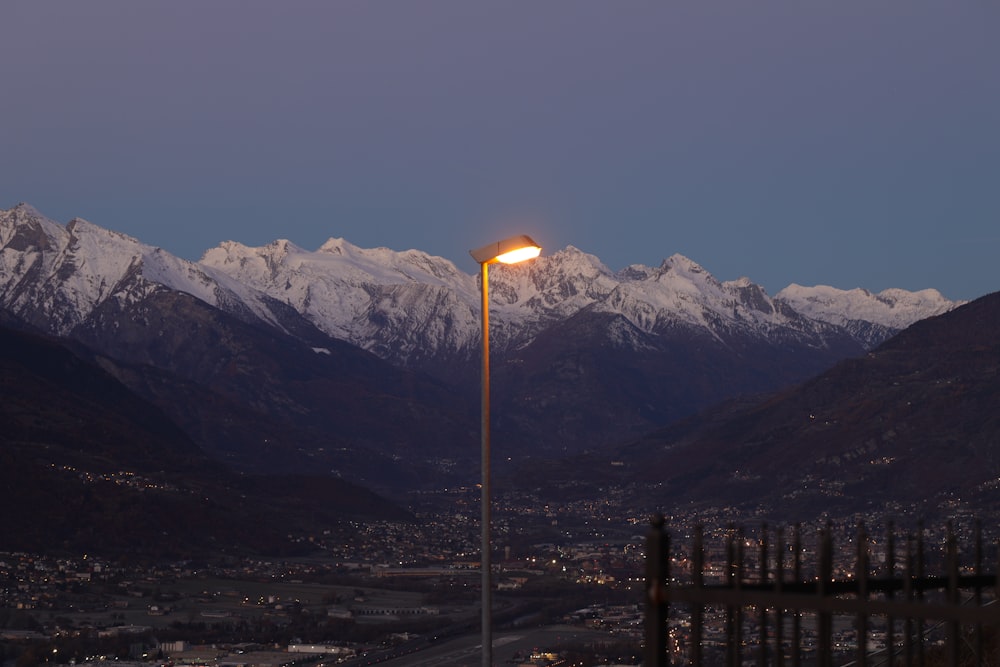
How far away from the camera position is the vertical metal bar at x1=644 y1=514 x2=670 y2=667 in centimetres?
1218

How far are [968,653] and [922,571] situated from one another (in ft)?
19.5

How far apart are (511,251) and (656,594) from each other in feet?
48.9

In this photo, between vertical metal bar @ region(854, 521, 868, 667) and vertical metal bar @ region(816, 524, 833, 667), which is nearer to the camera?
vertical metal bar @ region(854, 521, 868, 667)

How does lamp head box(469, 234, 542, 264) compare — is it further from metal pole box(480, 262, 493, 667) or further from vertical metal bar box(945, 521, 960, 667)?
vertical metal bar box(945, 521, 960, 667)

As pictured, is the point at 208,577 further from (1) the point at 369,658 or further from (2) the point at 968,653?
(2) the point at 968,653

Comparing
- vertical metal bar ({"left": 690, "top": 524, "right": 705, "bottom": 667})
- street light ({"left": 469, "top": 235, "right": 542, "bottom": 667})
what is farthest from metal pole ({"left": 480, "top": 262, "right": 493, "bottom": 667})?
vertical metal bar ({"left": 690, "top": 524, "right": 705, "bottom": 667})

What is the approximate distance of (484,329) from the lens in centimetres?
2889

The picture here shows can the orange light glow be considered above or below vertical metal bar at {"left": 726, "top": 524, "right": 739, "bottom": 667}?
above

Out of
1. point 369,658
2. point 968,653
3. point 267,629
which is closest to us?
point 968,653

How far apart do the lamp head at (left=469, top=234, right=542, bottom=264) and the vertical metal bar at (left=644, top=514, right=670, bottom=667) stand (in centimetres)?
1450

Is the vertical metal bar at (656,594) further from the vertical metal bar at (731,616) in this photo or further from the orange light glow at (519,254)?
the orange light glow at (519,254)

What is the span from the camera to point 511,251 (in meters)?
26.8

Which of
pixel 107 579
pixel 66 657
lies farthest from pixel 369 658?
pixel 107 579

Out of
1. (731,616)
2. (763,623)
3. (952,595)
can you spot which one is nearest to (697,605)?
(731,616)
